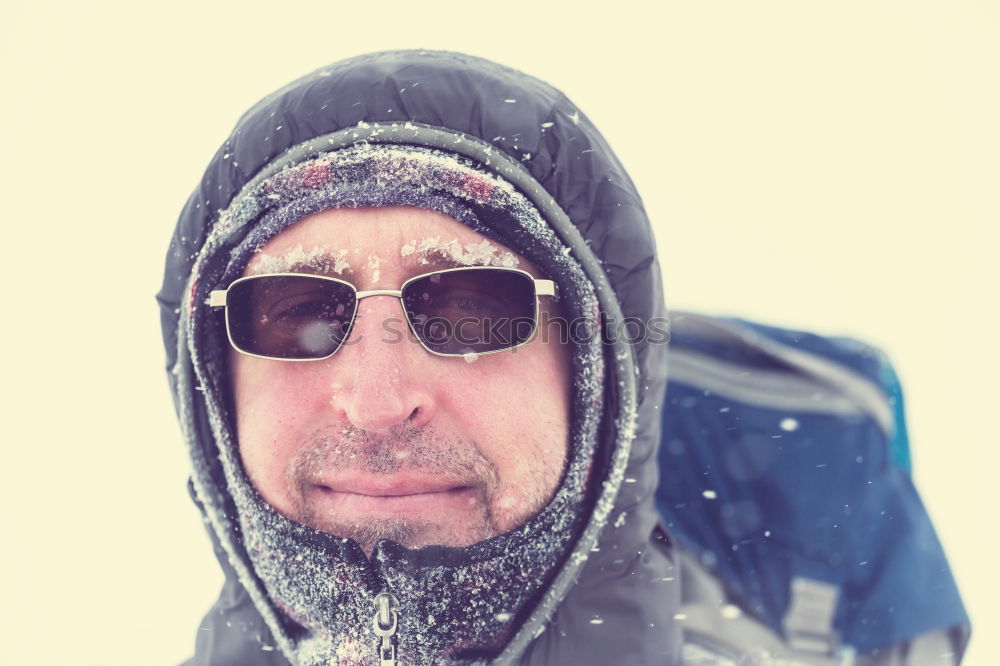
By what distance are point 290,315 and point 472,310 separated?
46 cm

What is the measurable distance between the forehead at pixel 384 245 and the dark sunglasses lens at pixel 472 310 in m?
0.06

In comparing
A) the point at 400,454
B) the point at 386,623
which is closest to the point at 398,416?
the point at 400,454

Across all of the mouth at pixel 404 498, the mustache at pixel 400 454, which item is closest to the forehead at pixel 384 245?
the mustache at pixel 400 454

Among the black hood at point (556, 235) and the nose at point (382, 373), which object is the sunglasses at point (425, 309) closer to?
the nose at point (382, 373)

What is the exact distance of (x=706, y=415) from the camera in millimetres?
2645

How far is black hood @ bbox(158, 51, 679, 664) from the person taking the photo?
1673 millimetres

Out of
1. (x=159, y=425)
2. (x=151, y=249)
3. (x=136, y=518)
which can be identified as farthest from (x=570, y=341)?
(x=151, y=249)

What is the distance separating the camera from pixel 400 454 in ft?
4.96

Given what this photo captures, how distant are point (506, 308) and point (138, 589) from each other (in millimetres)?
3117

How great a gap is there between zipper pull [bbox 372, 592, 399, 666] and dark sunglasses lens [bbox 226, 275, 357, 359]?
2.01 ft

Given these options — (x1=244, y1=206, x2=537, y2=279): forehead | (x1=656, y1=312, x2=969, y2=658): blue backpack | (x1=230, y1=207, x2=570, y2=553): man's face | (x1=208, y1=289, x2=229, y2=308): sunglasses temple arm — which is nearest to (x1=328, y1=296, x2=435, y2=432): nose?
(x1=230, y1=207, x2=570, y2=553): man's face

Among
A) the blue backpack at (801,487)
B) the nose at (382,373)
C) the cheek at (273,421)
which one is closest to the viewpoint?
the nose at (382,373)

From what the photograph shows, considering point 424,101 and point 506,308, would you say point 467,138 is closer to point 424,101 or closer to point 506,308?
point 424,101

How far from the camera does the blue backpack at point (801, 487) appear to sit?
2.32 metres
